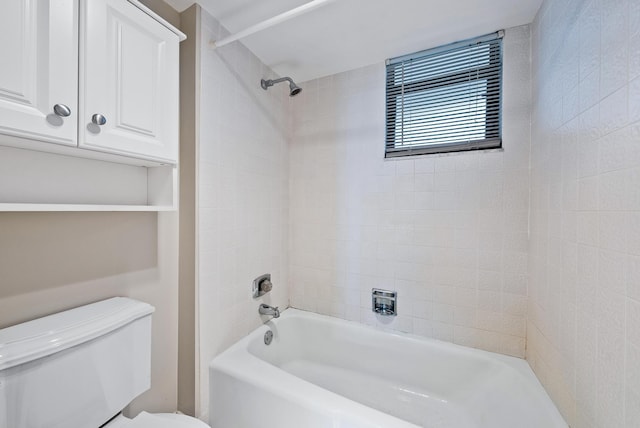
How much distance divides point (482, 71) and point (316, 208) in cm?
138

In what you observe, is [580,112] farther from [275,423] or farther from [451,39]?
[275,423]

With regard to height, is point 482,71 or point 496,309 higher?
point 482,71

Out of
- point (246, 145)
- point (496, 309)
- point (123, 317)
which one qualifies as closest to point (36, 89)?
point (123, 317)

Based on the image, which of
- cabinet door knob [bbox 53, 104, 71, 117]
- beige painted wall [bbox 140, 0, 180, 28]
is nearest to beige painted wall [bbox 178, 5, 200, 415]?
beige painted wall [bbox 140, 0, 180, 28]

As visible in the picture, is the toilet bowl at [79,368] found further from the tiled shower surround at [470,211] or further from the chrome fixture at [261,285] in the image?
the chrome fixture at [261,285]

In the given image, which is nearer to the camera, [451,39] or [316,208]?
[451,39]

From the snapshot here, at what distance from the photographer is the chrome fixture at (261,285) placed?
171cm

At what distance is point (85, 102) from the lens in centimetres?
77

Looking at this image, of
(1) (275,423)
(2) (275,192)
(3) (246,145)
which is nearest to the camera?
(1) (275,423)

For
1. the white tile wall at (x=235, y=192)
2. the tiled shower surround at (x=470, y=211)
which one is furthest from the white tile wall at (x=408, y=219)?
the white tile wall at (x=235, y=192)

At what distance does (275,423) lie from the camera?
45.9 inches

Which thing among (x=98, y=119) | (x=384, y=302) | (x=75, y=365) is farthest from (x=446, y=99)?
(x=75, y=365)

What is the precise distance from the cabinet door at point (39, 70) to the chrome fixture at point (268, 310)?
1365mm

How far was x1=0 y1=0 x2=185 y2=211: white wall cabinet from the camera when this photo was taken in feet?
2.16
